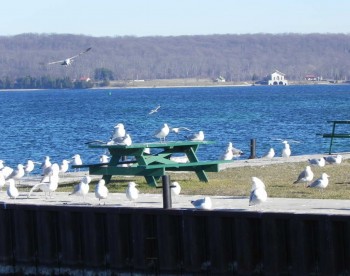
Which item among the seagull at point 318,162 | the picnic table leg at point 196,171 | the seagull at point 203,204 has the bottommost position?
the seagull at point 318,162

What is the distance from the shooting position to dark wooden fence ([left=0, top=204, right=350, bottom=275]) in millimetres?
16953

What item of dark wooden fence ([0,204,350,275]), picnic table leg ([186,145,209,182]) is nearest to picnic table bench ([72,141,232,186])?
picnic table leg ([186,145,209,182])

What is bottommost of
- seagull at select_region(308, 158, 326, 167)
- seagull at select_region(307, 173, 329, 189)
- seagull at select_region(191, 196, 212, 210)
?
seagull at select_region(308, 158, 326, 167)

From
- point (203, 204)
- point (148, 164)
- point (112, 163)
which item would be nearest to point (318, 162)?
point (148, 164)

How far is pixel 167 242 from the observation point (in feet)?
60.1

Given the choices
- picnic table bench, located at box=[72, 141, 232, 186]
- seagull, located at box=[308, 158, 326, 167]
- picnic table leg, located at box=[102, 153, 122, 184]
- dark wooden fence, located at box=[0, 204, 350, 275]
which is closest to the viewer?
dark wooden fence, located at box=[0, 204, 350, 275]

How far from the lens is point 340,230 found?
16703mm

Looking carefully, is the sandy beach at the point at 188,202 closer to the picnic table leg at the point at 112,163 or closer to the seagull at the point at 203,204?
the seagull at the point at 203,204

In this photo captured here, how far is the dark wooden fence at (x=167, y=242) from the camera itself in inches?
667

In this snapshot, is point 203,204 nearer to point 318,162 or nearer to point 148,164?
point 148,164

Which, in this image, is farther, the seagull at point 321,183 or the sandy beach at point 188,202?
the seagull at point 321,183

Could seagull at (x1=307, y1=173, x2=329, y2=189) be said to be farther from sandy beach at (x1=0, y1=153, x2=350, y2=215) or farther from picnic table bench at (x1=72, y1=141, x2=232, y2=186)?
picnic table bench at (x1=72, y1=141, x2=232, y2=186)

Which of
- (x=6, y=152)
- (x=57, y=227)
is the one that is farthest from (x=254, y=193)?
(x=6, y=152)

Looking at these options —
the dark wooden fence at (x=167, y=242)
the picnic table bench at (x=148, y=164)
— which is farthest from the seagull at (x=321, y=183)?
the dark wooden fence at (x=167, y=242)
